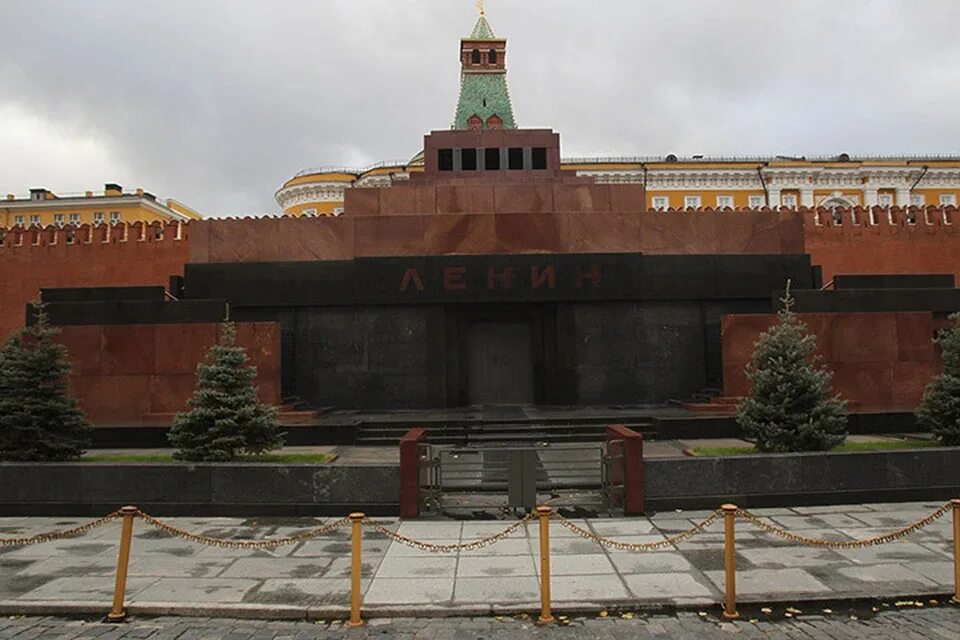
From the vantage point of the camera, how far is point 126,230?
27.6 metres

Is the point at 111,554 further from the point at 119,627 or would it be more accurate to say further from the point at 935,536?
the point at 935,536

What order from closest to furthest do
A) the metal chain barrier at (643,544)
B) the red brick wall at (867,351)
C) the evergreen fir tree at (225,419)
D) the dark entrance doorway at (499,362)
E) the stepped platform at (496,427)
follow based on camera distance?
the metal chain barrier at (643,544) → the evergreen fir tree at (225,419) → the stepped platform at (496,427) → the red brick wall at (867,351) → the dark entrance doorway at (499,362)

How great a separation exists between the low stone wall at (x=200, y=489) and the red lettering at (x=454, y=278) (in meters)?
8.92

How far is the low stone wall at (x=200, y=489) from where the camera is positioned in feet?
34.1

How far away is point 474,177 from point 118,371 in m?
12.8

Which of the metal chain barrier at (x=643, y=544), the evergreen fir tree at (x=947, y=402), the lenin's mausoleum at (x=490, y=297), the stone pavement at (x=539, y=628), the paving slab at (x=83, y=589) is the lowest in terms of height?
the stone pavement at (x=539, y=628)

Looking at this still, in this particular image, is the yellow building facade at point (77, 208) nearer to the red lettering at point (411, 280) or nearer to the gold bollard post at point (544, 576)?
the red lettering at point (411, 280)

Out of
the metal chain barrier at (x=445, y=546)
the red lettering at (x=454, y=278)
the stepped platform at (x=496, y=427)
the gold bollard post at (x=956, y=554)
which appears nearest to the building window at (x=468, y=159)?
the red lettering at (x=454, y=278)

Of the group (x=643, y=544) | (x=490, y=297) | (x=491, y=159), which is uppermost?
(x=491, y=159)

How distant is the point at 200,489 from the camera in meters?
10.5

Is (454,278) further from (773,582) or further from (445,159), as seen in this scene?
(773,582)

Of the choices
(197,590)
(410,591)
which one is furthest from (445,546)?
(197,590)

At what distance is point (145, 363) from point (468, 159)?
12.8 m

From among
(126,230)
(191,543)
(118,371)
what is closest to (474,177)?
(118,371)
